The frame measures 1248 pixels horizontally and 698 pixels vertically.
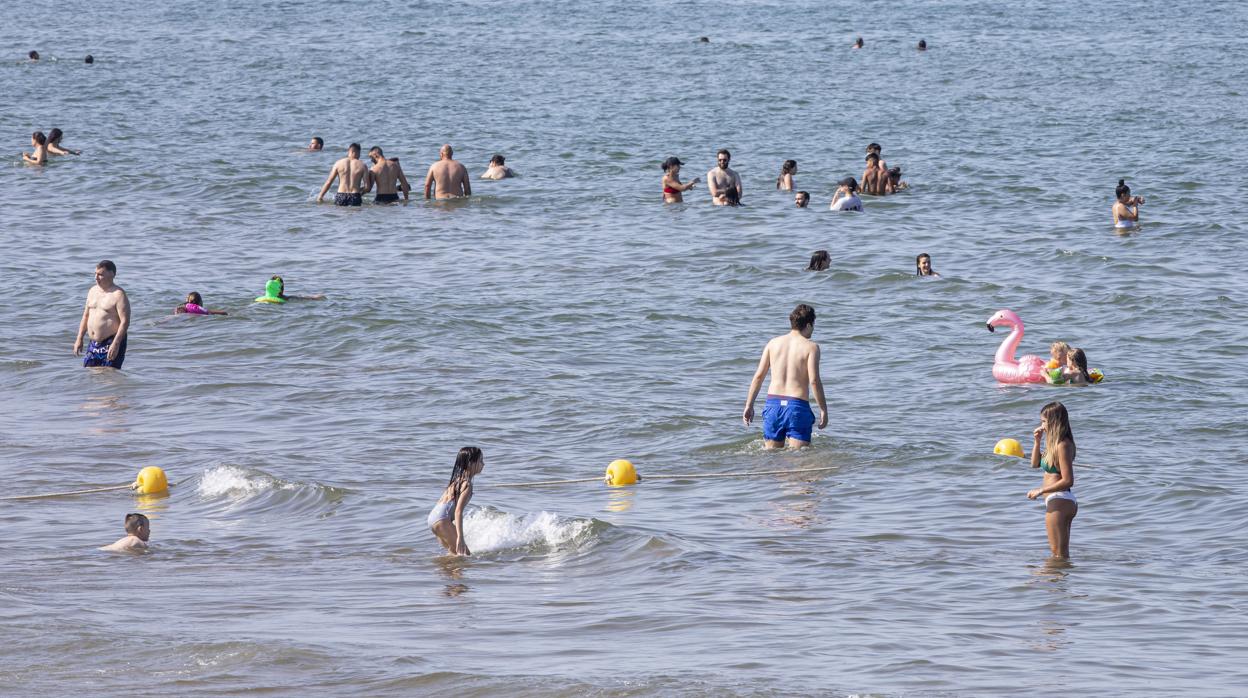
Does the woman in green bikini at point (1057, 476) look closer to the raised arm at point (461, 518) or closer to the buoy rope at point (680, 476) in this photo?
the buoy rope at point (680, 476)

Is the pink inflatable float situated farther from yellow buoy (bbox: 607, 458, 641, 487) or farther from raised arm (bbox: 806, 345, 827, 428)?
yellow buoy (bbox: 607, 458, 641, 487)

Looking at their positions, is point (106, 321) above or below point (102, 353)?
above

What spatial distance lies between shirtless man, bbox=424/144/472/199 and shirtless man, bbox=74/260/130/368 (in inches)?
444

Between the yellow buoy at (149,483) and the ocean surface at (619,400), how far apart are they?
4.8 inches

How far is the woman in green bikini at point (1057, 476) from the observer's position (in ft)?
33.9

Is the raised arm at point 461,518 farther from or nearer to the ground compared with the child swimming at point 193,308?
nearer to the ground

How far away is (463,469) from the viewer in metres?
10.6

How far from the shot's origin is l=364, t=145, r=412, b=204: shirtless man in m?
27.2

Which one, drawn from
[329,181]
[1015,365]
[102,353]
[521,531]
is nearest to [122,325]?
[102,353]

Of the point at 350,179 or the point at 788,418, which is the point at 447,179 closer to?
the point at 350,179

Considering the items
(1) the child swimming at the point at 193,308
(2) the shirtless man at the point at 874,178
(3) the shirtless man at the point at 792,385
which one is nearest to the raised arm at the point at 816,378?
(3) the shirtless man at the point at 792,385

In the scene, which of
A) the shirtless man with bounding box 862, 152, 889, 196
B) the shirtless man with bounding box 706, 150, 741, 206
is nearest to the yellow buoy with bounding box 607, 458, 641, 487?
the shirtless man with bounding box 706, 150, 741, 206

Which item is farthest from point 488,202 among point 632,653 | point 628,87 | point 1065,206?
point 632,653

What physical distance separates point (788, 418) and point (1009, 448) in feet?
6.34
